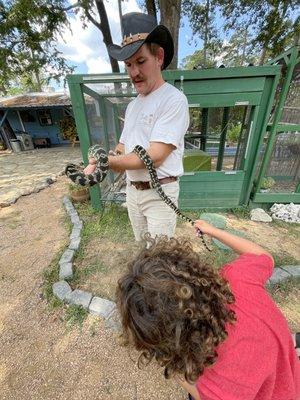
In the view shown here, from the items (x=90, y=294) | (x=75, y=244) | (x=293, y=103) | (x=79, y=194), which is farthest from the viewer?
(x=79, y=194)

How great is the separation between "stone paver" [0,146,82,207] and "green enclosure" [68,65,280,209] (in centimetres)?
290

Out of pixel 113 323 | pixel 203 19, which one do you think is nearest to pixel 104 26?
pixel 203 19

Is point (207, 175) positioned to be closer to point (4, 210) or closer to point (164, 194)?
point (164, 194)

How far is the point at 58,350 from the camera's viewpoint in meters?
2.11

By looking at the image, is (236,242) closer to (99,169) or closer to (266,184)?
(99,169)

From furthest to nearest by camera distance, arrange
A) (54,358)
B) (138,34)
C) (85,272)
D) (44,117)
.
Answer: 1. (44,117)
2. (85,272)
3. (54,358)
4. (138,34)

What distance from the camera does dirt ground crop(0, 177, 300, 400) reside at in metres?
1.82

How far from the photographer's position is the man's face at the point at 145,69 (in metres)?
1.43

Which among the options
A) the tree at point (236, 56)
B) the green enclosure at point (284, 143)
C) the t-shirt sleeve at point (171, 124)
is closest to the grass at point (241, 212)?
the green enclosure at point (284, 143)

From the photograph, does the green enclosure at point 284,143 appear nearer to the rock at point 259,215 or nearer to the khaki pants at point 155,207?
the rock at point 259,215

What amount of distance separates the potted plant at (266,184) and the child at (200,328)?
12.3 ft

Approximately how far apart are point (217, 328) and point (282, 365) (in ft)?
1.28

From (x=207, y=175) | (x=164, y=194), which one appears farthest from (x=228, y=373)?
(x=207, y=175)

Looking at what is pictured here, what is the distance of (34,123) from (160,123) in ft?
53.3
